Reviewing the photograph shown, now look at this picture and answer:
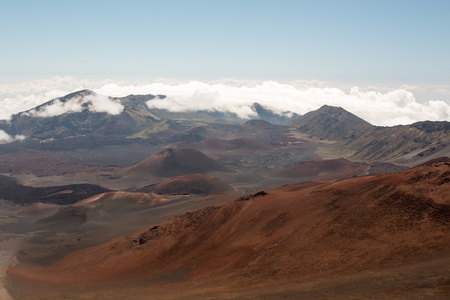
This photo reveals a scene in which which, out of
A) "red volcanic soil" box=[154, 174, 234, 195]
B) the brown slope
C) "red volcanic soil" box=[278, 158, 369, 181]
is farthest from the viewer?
the brown slope

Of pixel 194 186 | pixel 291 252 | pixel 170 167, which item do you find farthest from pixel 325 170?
pixel 291 252

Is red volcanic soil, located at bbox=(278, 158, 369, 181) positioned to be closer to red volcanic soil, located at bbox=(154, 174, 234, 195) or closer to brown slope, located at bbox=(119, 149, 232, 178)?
brown slope, located at bbox=(119, 149, 232, 178)

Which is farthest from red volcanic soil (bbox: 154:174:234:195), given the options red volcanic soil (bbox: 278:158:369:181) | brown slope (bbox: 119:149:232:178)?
red volcanic soil (bbox: 278:158:369:181)

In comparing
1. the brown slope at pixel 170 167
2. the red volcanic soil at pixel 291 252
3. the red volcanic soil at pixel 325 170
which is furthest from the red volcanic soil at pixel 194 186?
the red volcanic soil at pixel 291 252

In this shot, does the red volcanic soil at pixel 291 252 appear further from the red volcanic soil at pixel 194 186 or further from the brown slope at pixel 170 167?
the brown slope at pixel 170 167

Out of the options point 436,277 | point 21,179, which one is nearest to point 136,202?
point 436,277
